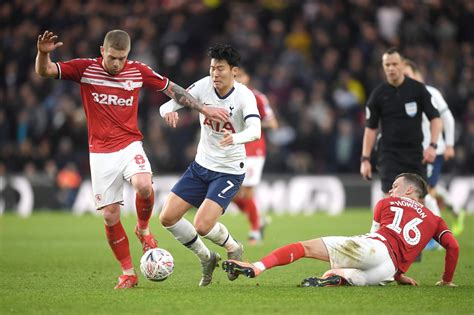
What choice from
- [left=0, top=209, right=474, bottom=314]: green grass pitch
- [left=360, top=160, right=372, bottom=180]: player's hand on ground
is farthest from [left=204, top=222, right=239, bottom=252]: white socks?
[left=360, top=160, right=372, bottom=180]: player's hand on ground

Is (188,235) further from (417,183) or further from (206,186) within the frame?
(417,183)

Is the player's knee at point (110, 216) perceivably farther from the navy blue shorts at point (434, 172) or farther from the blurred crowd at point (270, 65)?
the blurred crowd at point (270, 65)

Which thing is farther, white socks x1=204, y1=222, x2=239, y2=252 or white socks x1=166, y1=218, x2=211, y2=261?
white socks x1=204, y1=222, x2=239, y2=252

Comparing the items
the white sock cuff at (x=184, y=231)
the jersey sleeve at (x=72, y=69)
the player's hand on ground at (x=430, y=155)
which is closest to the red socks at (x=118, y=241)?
the white sock cuff at (x=184, y=231)

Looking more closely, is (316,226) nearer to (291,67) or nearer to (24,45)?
(291,67)

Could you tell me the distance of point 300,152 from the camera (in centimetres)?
2248

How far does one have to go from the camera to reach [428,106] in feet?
36.7

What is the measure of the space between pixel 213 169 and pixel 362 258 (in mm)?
1894

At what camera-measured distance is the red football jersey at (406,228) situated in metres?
8.77

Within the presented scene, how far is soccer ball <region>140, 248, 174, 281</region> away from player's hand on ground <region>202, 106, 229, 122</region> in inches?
55.3

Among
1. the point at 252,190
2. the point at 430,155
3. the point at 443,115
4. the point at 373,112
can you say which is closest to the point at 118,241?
the point at 373,112

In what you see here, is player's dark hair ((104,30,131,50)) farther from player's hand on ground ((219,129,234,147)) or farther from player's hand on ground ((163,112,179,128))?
player's hand on ground ((219,129,234,147))

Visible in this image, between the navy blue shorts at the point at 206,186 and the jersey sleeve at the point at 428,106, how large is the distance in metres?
2.71

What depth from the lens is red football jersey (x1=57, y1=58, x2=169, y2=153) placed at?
30.3 ft
